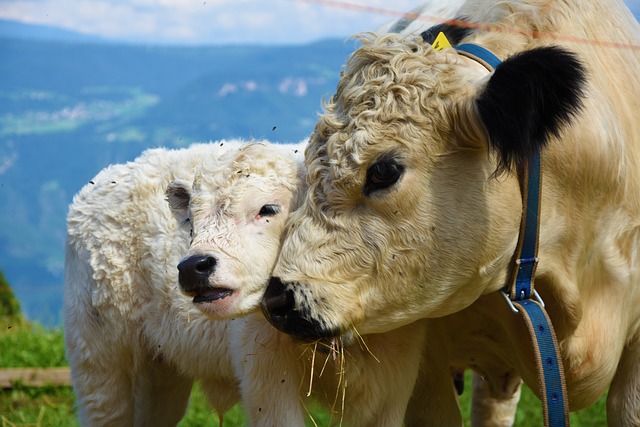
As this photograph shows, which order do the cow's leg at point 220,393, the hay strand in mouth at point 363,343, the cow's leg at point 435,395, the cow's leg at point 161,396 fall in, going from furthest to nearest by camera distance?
the cow's leg at point 161,396
the cow's leg at point 220,393
the cow's leg at point 435,395
the hay strand in mouth at point 363,343

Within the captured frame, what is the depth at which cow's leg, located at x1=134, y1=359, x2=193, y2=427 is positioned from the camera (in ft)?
17.0

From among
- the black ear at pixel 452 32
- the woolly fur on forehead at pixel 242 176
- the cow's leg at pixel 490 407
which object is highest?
the black ear at pixel 452 32

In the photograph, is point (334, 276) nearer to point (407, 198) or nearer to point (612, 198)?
point (407, 198)

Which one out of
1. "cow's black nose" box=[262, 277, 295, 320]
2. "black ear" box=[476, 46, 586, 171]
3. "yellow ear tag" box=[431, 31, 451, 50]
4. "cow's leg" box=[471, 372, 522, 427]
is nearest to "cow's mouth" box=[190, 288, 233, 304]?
"cow's black nose" box=[262, 277, 295, 320]

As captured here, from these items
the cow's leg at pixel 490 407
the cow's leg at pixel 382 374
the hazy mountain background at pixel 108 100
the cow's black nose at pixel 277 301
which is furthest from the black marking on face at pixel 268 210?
the hazy mountain background at pixel 108 100

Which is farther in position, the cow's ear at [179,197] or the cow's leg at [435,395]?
the cow's leg at [435,395]

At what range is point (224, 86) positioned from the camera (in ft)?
61.2

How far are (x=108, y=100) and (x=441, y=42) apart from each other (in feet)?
59.4

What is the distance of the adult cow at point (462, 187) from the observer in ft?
10.1

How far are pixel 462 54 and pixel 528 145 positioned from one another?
2.07 feet

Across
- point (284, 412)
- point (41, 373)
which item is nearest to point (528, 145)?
point (284, 412)

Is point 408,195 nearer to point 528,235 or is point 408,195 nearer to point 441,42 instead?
point 528,235

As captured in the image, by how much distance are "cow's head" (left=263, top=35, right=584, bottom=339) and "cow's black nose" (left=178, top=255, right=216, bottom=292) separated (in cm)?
23

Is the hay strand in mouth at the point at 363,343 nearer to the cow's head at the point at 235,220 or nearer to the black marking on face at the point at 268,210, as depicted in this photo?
the cow's head at the point at 235,220
